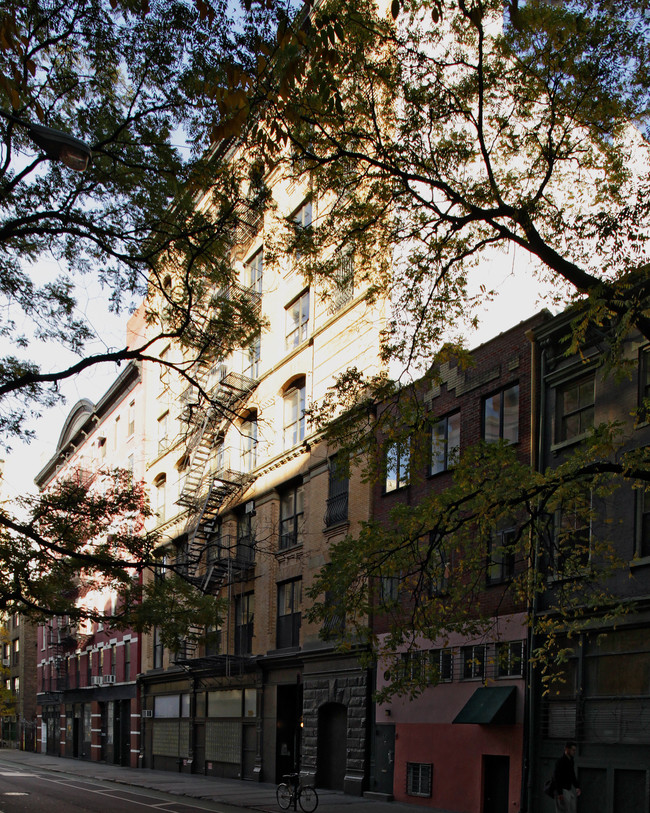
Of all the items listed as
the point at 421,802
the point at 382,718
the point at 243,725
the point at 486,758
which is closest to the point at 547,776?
the point at 486,758

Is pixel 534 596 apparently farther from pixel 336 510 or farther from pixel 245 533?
pixel 245 533

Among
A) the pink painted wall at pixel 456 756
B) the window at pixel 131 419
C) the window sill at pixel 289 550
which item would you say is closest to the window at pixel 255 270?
the window sill at pixel 289 550

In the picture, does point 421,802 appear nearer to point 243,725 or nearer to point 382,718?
point 382,718

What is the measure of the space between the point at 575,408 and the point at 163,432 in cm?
3104

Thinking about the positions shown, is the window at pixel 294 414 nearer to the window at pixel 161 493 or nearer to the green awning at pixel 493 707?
the green awning at pixel 493 707

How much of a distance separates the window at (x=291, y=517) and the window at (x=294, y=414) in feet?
6.06

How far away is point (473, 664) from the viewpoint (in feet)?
66.9

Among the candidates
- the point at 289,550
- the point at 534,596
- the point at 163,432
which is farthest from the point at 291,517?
the point at 163,432

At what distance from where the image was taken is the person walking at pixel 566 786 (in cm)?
1498

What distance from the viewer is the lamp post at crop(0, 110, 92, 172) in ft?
34.3

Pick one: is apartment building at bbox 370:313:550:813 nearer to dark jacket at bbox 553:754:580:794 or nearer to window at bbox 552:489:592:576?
window at bbox 552:489:592:576

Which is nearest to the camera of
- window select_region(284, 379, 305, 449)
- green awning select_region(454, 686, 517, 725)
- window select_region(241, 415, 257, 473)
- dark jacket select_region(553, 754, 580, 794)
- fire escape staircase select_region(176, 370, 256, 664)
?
dark jacket select_region(553, 754, 580, 794)

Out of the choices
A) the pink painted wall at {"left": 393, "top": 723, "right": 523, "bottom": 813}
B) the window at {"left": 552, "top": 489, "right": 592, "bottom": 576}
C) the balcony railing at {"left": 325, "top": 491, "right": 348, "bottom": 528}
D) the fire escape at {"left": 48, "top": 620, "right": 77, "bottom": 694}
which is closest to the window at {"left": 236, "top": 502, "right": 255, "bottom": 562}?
the balcony railing at {"left": 325, "top": 491, "right": 348, "bottom": 528}

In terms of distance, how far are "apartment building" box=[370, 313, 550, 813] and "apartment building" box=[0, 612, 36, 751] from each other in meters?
52.9
